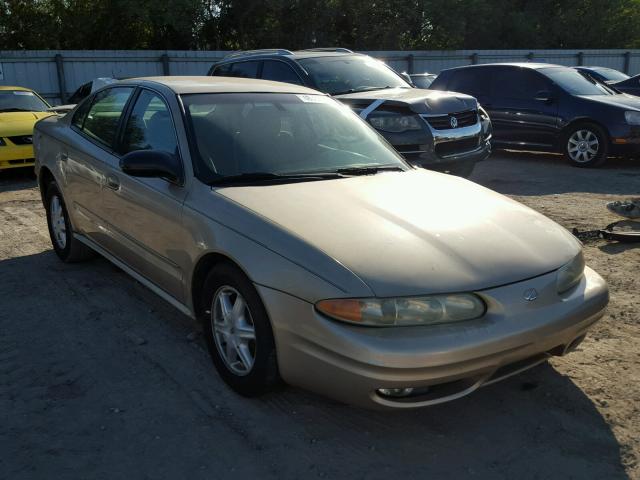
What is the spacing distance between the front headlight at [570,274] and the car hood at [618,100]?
7.90 metres

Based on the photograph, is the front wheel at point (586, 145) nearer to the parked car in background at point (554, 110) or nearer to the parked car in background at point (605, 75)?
the parked car in background at point (554, 110)

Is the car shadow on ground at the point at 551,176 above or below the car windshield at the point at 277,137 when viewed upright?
below

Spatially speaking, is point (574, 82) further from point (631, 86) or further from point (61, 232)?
point (61, 232)

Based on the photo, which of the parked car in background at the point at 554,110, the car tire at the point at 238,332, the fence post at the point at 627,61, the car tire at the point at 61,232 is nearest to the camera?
the car tire at the point at 238,332

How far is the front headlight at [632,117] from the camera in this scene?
9.90 metres

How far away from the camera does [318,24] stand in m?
29.0

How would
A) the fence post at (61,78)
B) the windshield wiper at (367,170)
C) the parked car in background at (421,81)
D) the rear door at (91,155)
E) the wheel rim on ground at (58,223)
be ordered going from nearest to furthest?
the windshield wiper at (367,170)
the rear door at (91,155)
the wheel rim on ground at (58,223)
the parked car in background at (421,81)
the fence post at (61,78)

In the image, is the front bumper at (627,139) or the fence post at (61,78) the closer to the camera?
the front bumper at (627,139)

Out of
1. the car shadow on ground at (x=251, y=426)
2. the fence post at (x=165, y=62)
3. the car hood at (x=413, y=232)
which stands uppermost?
the fence post at (x=165, y=62)

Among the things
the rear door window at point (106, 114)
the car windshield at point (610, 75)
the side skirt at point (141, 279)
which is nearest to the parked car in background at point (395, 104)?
the rear door window at point (106, 114)

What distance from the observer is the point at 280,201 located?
3314 millimetres

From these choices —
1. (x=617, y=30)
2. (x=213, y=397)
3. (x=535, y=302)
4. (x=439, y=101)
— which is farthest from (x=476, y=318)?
(x=617, y=30)

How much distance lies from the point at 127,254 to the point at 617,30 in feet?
124

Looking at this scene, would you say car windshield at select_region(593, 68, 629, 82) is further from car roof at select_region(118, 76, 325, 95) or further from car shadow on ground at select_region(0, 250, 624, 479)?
car shadow on ground at select_region(0, 250, 624, 479)
